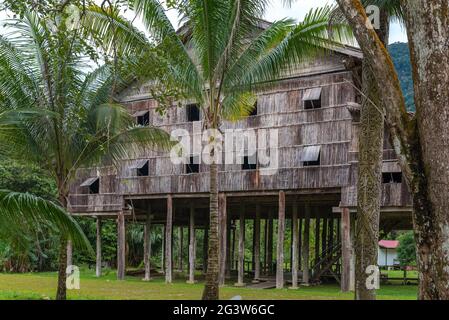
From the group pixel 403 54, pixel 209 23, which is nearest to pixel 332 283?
pixel 209 23

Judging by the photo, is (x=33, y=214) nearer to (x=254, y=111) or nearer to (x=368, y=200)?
(x=368, y=200)

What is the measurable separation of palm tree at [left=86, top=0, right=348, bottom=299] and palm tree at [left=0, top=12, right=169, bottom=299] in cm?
123

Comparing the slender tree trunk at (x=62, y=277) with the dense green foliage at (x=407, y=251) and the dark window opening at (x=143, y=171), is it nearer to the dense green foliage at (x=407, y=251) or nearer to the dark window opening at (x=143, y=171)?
the dark window opening at (x=143, y=171)

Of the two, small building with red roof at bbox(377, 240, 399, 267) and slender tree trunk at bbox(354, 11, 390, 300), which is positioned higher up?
slender tree trunk at bbox(354, 11, 390, 300)

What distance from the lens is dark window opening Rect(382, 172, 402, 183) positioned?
18156mm

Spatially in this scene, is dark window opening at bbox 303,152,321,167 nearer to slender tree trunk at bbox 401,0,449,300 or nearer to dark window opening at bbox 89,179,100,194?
dark window opening at bbox 89,179,100,194

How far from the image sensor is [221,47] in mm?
14039

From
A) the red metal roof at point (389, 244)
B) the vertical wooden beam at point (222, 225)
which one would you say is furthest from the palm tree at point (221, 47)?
the red metal roof at point (389, 244)

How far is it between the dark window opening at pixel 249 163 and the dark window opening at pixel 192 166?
71.8 inches

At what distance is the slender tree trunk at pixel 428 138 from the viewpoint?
521cm

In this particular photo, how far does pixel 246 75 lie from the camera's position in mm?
14891

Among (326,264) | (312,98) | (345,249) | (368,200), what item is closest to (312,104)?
(312,98)

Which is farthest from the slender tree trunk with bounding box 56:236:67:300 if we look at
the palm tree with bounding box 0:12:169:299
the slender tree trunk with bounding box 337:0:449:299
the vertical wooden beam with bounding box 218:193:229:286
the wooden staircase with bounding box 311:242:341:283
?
the wooden staircase with bounding box 311:242:341:283

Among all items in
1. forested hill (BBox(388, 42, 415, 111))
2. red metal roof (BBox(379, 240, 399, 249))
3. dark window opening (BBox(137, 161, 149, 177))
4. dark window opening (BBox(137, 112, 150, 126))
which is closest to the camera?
dark window opening (BBox(137, 112, 150, 126))
